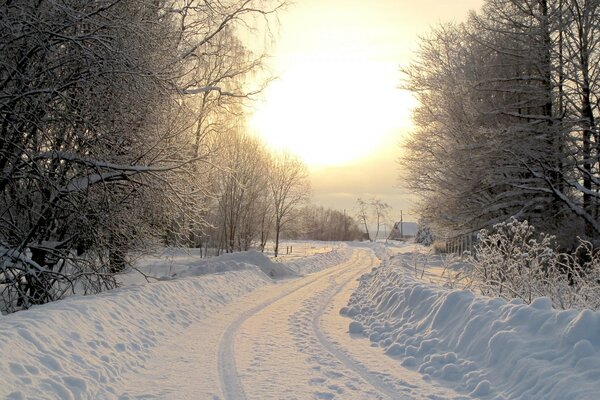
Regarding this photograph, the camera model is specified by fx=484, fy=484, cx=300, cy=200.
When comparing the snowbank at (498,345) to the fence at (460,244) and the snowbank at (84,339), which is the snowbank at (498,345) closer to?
the snowbank at (84,339)

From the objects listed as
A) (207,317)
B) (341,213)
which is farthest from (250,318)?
(341,213)

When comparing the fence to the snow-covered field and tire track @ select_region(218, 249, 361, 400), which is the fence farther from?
tire track @ select_region(218, 249, 361, 400)

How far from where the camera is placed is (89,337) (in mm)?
6910

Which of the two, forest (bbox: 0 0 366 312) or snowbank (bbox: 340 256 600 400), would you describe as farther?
forest (bbox: 0 0 366 312)

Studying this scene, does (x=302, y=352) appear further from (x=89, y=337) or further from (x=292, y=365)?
(x=89, y=337)

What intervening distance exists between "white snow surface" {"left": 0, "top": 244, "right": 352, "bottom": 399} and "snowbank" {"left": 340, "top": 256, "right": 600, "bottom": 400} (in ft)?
12.7

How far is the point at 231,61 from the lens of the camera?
19594 mm

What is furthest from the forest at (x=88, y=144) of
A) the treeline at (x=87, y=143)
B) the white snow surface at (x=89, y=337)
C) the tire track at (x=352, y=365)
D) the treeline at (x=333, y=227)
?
the treeline at (x=333, y=227)

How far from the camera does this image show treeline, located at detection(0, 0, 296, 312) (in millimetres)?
9039

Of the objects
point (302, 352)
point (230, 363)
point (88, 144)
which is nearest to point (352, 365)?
point (302, 352)

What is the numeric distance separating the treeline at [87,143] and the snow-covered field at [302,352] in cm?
194

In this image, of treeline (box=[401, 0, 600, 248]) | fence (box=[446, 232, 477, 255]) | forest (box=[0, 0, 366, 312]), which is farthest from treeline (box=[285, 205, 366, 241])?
forest (box=[0, 0, 366, 312])

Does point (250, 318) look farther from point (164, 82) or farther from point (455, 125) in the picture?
point (455, 125)

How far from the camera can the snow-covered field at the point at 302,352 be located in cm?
530
